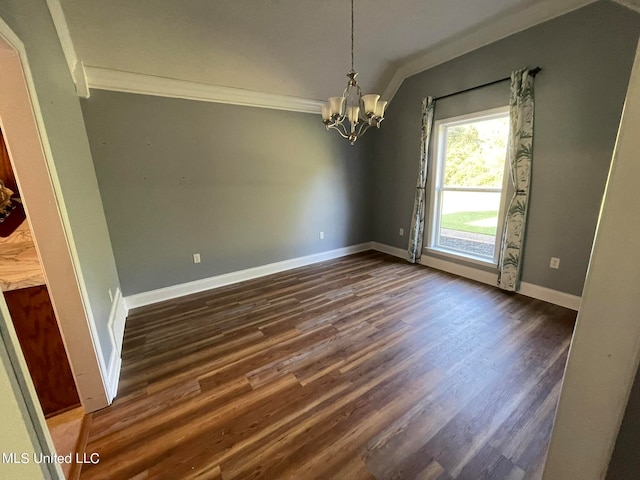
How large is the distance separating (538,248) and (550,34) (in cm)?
212

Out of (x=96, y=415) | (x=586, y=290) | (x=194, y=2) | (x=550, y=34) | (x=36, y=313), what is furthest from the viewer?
(x=550, y=34)

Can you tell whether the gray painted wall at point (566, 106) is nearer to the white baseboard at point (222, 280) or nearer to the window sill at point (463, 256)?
the window sill at point (463, 256)

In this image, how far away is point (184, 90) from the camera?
2.79 m

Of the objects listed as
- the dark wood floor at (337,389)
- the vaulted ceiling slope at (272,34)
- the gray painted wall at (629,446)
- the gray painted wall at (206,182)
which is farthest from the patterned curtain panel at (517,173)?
the gray painted wall at (629,446)

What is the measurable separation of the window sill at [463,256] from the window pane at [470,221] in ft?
0.34

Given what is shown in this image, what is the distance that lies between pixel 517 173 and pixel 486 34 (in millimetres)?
1591

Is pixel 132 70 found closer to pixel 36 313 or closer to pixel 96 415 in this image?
pixel 36 313

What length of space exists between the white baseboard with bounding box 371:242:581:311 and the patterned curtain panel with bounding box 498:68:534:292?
121 mm

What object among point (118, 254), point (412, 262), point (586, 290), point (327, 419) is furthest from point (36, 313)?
point (412, 262)

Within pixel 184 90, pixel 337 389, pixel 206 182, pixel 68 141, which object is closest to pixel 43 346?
pixel 68 141

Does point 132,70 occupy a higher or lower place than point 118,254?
higher

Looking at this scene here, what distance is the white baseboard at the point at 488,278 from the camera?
2646mm

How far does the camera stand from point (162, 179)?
2830 mm

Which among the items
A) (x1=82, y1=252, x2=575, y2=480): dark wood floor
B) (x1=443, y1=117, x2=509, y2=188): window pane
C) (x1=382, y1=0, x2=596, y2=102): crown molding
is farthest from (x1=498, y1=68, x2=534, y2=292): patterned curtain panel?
(x1=382, y1=0, x2=596, y2=102): crown molding
